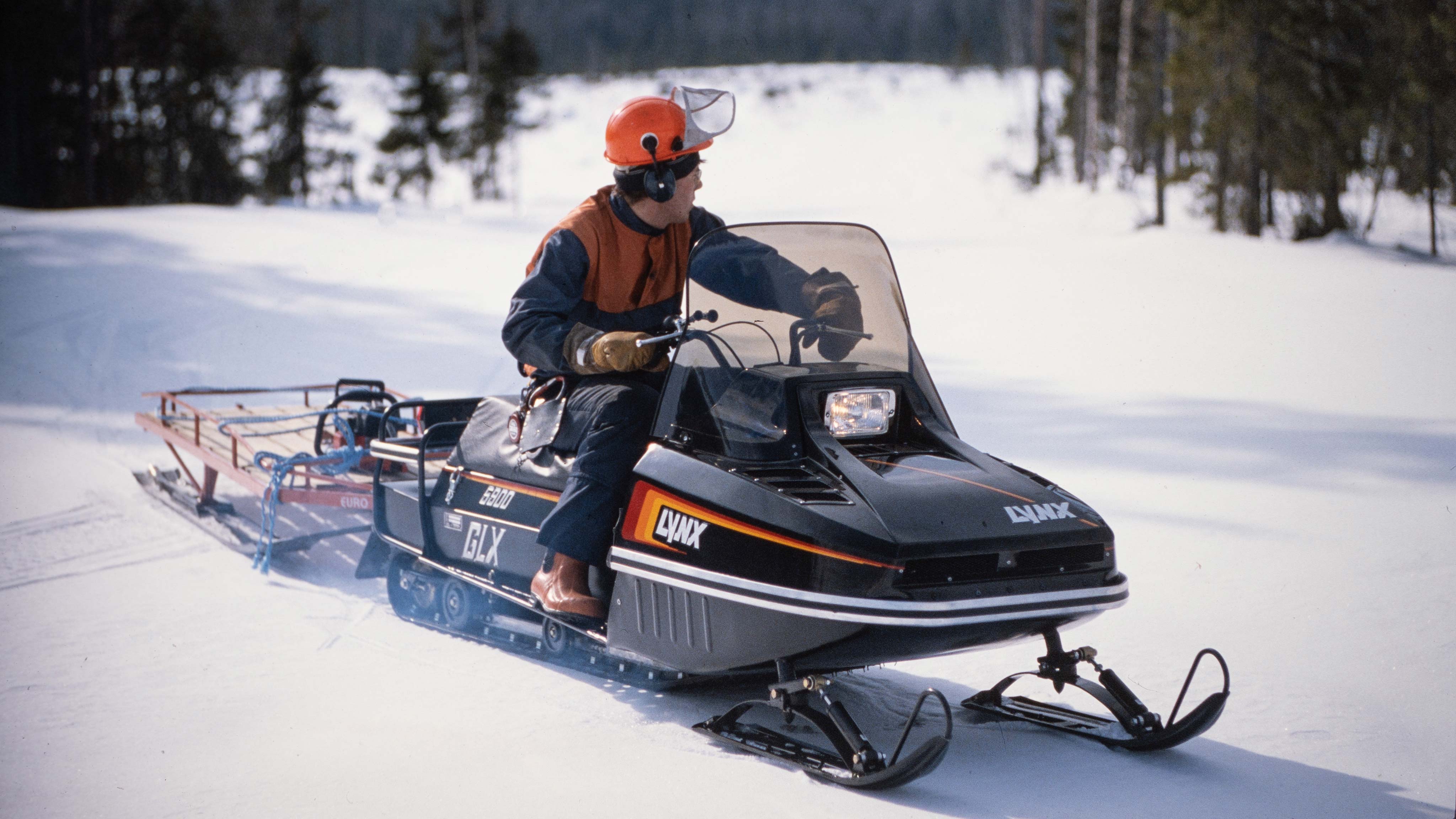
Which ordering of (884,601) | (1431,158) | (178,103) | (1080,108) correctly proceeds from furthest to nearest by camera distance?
(178,103)
(1080,108)
(1431,158)
(884,601)

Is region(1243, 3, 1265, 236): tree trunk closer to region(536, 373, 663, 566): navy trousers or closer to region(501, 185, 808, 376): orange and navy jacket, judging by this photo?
region(501, 185, 808, 376): orange and navy jacket

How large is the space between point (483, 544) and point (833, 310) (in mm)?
1547

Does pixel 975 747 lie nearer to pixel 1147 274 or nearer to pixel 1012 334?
pixel 1012 334

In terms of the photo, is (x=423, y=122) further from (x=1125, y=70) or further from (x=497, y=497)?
(x=497, y=497)

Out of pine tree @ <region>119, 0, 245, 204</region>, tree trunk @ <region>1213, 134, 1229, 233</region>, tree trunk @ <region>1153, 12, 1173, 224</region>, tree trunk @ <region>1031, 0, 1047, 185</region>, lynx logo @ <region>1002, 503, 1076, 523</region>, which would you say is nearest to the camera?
lynx logo @ <region>1002, 503, 1076, 523</region>

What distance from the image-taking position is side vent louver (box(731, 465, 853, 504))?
2984 millimetres

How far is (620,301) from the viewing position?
3828 mm

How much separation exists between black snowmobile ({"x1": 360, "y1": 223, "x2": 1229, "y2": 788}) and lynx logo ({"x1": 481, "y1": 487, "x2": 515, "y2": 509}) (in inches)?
2.3

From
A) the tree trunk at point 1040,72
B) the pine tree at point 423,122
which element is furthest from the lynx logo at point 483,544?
the pine tree at point 423,122

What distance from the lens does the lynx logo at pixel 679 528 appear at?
3.14 metres

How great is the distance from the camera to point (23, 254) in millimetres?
13781

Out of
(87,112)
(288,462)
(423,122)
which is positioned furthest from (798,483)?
(423,122)

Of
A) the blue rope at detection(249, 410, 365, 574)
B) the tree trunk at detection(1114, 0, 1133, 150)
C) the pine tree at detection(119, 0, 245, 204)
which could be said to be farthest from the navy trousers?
the pine tree at detection(119, 0, 245, 204)

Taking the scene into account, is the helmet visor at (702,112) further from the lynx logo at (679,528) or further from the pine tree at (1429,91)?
the pine tree at (1429,91)
